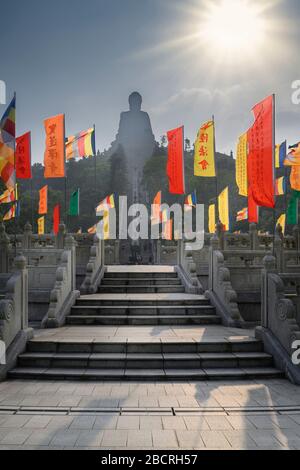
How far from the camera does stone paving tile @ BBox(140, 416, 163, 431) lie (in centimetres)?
464

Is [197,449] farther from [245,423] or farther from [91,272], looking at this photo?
[91,272]

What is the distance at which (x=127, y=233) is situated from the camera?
54.3 metres

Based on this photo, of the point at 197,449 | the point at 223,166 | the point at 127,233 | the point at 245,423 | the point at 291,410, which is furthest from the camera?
the point at 223,166

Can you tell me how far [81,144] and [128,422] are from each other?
1575cm

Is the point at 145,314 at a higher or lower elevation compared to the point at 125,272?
lower

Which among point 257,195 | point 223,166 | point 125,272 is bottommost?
point 125,272

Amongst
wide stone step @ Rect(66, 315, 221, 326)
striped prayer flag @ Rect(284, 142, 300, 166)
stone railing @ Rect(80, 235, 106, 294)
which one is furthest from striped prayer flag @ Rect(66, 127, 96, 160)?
wide stone step @ Rect(66, 315, 221, 326)

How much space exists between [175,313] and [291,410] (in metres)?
4.85

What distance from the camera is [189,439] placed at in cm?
432

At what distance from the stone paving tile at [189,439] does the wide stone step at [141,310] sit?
536cm

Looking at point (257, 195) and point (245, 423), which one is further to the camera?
point (257, 195)

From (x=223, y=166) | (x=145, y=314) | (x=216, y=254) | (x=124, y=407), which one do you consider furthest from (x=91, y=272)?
(x=223, y=166)

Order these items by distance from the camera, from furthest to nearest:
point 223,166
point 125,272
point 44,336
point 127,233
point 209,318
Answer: point 223,166, point 127,233, point 125,272, point 209,318, point 44,336

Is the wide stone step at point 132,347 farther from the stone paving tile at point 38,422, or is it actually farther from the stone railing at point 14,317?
the stone paving tile at point 38,422
